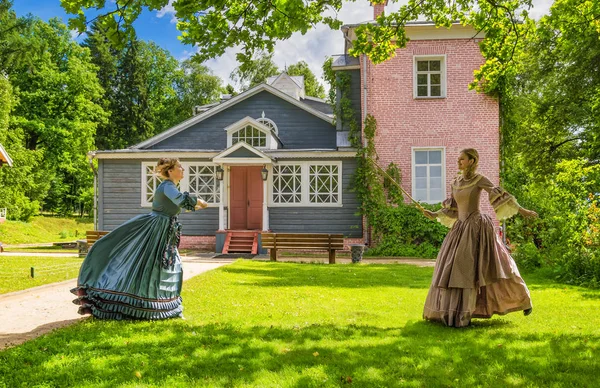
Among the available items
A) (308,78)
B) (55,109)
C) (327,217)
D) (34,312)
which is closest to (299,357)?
(34,312)

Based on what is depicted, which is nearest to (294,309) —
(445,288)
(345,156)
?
(445,288)

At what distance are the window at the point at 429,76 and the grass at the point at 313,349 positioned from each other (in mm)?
11227

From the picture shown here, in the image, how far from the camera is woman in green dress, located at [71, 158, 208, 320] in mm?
5750

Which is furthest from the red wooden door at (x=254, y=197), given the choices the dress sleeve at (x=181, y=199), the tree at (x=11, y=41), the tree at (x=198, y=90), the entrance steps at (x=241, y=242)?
the tree at (x=198, y=90)

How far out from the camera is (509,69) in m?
9.07

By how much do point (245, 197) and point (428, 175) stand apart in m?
6.46

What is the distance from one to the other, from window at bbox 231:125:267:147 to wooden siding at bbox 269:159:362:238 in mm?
2737

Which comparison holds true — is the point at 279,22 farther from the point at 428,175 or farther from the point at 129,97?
the point at 129,97

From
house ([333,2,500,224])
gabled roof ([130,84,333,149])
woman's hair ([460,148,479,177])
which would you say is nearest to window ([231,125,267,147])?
gabled roof ([130,84,333,149])

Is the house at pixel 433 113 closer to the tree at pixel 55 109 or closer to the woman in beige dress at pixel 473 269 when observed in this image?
the woman in beige dress at pixel 473 269

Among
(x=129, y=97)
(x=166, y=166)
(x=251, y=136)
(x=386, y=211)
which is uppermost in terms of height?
(x=129, y=97)

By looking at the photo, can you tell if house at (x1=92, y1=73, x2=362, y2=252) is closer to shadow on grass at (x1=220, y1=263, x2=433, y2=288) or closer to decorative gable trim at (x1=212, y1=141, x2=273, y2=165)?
decorative gable trim at (x1=212, y1=141, x2=273, y2=165)

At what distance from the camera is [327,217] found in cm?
1780

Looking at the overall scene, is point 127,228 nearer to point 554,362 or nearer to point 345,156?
point 554,362
